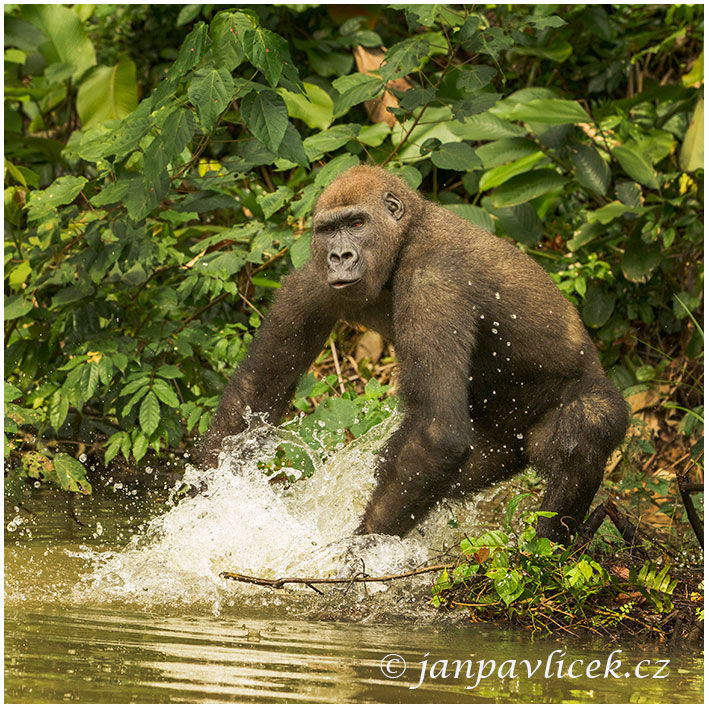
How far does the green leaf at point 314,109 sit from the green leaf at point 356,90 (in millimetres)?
1345

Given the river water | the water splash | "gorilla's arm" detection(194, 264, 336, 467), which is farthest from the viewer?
"gorilla's arm" detection(194, 264, 336, 467)

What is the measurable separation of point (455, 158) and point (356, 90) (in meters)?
0.71

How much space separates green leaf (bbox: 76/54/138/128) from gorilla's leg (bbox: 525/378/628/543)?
18.5 feet

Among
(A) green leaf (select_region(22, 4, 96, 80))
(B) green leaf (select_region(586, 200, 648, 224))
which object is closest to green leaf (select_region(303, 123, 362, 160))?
(B) green leaf (select_region(586, 200, 648, 224))

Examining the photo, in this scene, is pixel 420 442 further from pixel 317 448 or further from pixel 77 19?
pixel 77 19

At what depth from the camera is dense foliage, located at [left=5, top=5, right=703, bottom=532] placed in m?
5.79

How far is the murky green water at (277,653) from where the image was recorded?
3.07 m

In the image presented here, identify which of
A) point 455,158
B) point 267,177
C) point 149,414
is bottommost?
point 267,177

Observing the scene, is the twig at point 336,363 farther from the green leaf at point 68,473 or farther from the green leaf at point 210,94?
the green leaf at point 210,94

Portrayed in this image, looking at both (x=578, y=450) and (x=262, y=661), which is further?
(x=578, y=450)

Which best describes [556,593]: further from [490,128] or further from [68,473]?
[490,128]

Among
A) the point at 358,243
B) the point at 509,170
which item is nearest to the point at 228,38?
the point at 358,243

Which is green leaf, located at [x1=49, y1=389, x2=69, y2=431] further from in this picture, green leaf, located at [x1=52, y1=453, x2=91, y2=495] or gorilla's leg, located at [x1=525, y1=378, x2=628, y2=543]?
gorilla's leg, located at [x1=525, y1=378, x2=628, y2=543]

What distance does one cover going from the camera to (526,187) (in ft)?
25.2
